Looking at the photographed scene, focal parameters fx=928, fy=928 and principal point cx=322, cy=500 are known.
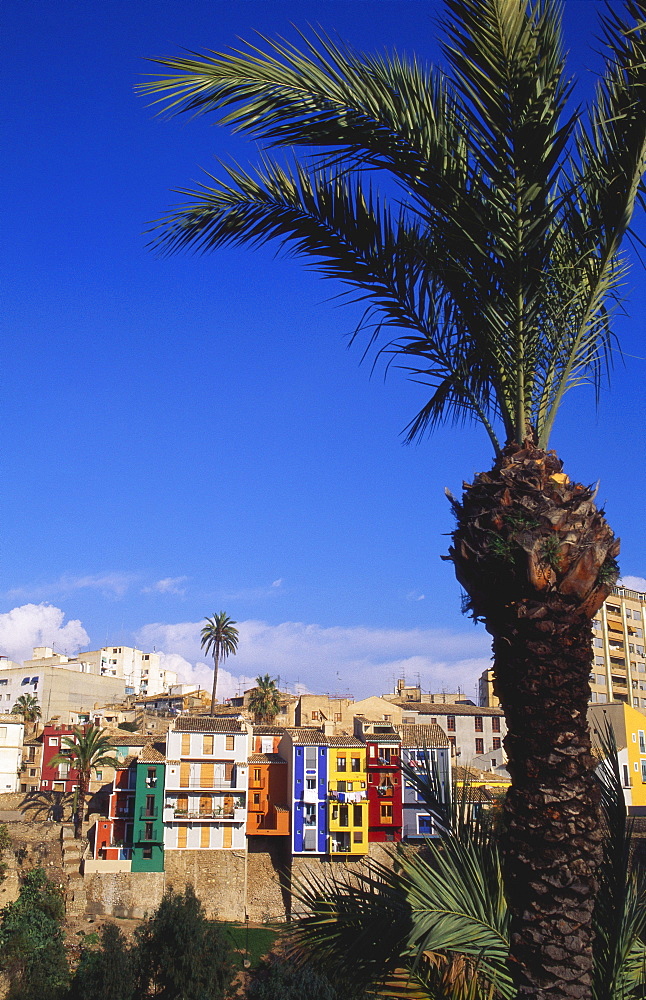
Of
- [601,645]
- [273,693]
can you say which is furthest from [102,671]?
[601,645]

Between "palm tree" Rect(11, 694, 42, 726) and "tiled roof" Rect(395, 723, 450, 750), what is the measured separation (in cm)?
3485

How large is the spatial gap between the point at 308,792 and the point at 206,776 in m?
5.93

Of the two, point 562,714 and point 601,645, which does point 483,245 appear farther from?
point 601,645

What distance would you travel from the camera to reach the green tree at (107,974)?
1553 inches

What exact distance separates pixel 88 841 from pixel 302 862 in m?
11.9

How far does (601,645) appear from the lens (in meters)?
77.8

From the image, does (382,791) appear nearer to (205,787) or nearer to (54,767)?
(205,787)

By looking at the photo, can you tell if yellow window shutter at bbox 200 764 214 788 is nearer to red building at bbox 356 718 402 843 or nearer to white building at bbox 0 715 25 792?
red building at bbox 356 718 402 843

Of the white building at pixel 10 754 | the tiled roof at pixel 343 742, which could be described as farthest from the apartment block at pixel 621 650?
the white building at pixel 10 754

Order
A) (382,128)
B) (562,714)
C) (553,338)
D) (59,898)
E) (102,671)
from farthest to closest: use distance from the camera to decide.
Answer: (102,671)
(59,898)
(553,338)
(382,128)
(562,714)

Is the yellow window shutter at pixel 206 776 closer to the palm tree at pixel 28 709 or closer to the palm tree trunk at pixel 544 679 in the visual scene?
the palm tree at pixel 28 709

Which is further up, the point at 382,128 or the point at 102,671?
the point at 102,671

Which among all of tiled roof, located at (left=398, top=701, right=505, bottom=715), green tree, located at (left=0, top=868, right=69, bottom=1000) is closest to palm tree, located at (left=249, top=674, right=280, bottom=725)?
tiled roof, located at (left=398, top=701, right=505, bottom=715)

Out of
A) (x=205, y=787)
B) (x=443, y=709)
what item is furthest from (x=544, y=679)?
(x=443, y=709)
